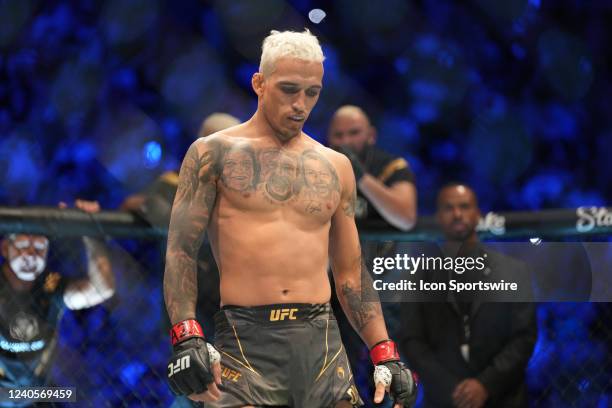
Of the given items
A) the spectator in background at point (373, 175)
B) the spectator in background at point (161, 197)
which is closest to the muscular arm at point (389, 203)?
the spectator in background at point (373, 175)

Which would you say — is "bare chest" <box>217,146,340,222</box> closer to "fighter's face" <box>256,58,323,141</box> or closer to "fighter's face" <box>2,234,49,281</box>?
"fighter's face" <box>256,58,323,141</box>

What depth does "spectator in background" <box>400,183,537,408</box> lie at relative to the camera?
8.20 feet

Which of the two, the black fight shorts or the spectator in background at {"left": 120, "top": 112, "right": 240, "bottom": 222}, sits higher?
the spectator in background at {"left": 120, "top": 112, "right": 240, "bottom": 222}

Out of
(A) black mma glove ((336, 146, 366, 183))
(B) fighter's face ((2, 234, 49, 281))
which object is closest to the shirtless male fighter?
(A) black mma glove ((336, 146, 366, 183))

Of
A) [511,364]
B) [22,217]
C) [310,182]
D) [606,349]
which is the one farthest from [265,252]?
[606,349]

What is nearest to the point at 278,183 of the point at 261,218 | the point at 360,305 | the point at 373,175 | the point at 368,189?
the point at 261,218

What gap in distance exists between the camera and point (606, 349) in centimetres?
269

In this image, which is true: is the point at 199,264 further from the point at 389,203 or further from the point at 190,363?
the point at 190,363

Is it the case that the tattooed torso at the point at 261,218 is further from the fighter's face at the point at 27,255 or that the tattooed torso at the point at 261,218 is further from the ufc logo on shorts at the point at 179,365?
the fighter's face at the point at 27,255

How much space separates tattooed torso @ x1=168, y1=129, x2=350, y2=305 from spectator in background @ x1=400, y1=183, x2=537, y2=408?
85cm

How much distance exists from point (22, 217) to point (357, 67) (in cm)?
192

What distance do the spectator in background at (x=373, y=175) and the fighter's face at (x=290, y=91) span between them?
780mm

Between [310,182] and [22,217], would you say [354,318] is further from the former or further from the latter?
[22,217]

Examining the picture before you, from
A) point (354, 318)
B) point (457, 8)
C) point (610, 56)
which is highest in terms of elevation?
point (457, 8)
